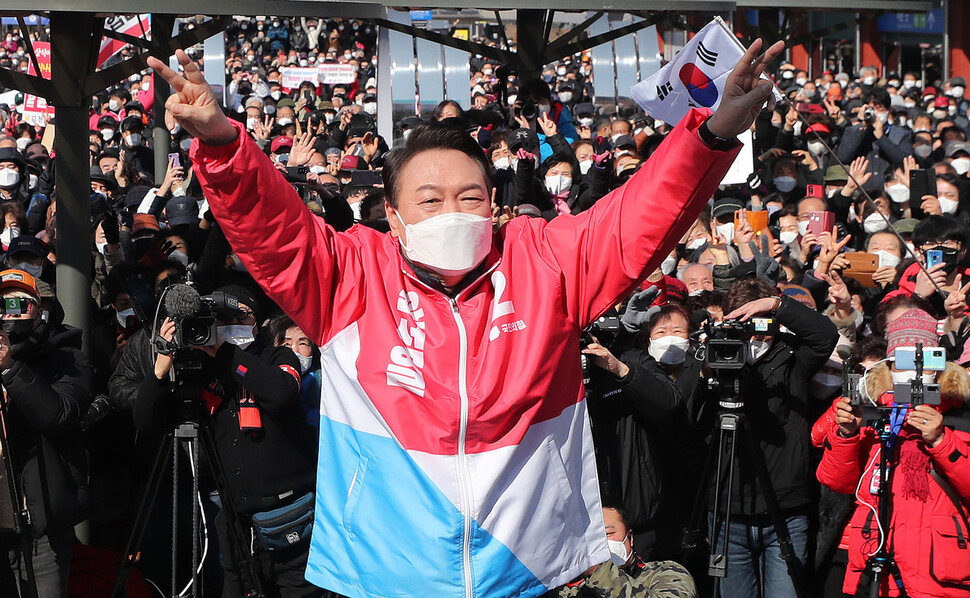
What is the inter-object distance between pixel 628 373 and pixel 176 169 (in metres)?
4.15

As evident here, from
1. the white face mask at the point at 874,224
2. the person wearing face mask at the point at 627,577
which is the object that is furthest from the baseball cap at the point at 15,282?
the white face mask at the point at 874,224

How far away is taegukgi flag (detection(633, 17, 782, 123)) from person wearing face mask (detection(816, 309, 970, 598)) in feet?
5.45

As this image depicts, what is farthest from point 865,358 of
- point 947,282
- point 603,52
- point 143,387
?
point 603,52

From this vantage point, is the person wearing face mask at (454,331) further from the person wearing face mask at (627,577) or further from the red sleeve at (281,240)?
the person wearing face mask at (627,577)

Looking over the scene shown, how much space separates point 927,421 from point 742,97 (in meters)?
2.57

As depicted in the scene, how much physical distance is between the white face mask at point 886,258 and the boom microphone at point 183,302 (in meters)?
4.30

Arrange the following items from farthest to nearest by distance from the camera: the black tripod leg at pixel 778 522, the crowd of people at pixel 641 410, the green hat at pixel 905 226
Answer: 1. the green hat at pixel 905 226
2. the black tripod leg at pixel 778 522
3. the crowd of people at pixel 641 410

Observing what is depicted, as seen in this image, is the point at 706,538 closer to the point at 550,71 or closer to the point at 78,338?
the point at 78,338

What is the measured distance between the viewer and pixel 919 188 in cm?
812

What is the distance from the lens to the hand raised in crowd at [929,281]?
19.2 feet

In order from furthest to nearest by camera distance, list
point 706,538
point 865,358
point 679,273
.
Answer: point 679,273, point 706,538, point 865,358

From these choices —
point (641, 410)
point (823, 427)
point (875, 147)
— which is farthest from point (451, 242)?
point (875, 147)

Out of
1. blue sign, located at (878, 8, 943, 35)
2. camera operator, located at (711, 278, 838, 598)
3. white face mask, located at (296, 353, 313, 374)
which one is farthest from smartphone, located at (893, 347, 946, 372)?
blue sign, located at (878, 8, 943, 35)

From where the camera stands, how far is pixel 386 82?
38.9 ft
